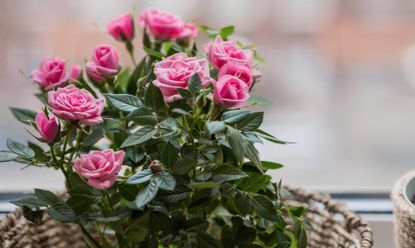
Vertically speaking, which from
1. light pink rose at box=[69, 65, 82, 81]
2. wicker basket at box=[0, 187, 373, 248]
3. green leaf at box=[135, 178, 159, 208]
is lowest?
wicker basket at box=[0, 187, 373, 248]

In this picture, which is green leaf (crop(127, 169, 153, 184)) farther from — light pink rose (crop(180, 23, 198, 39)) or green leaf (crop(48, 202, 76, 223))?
light pink rose (crop(180, 23, 198, 39))

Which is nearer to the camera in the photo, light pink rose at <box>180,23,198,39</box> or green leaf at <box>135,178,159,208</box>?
green leaf at <box>135,178,159,208</box>

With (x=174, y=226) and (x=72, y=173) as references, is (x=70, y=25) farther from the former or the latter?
(x=174, y=226)

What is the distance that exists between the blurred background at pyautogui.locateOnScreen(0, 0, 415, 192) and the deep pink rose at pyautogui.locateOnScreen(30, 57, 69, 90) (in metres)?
0.32

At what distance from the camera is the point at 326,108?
1266mm

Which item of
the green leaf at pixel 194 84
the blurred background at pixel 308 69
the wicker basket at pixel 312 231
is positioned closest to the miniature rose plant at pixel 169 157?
the green leaf at pixel 194 84

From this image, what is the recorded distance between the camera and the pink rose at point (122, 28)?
35.8 inches

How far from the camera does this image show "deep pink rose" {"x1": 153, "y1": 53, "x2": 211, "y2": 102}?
0.72m

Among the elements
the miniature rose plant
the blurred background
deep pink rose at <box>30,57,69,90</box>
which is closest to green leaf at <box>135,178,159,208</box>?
the miniature rose plant

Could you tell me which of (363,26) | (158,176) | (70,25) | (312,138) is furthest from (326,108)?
(158,176)

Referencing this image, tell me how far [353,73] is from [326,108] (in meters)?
0.09

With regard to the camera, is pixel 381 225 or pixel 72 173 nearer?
pixel 72 173

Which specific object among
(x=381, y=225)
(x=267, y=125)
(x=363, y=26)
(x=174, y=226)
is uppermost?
(x=363, y=26)

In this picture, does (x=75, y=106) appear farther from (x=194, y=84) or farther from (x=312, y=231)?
(x=312, y=231)
